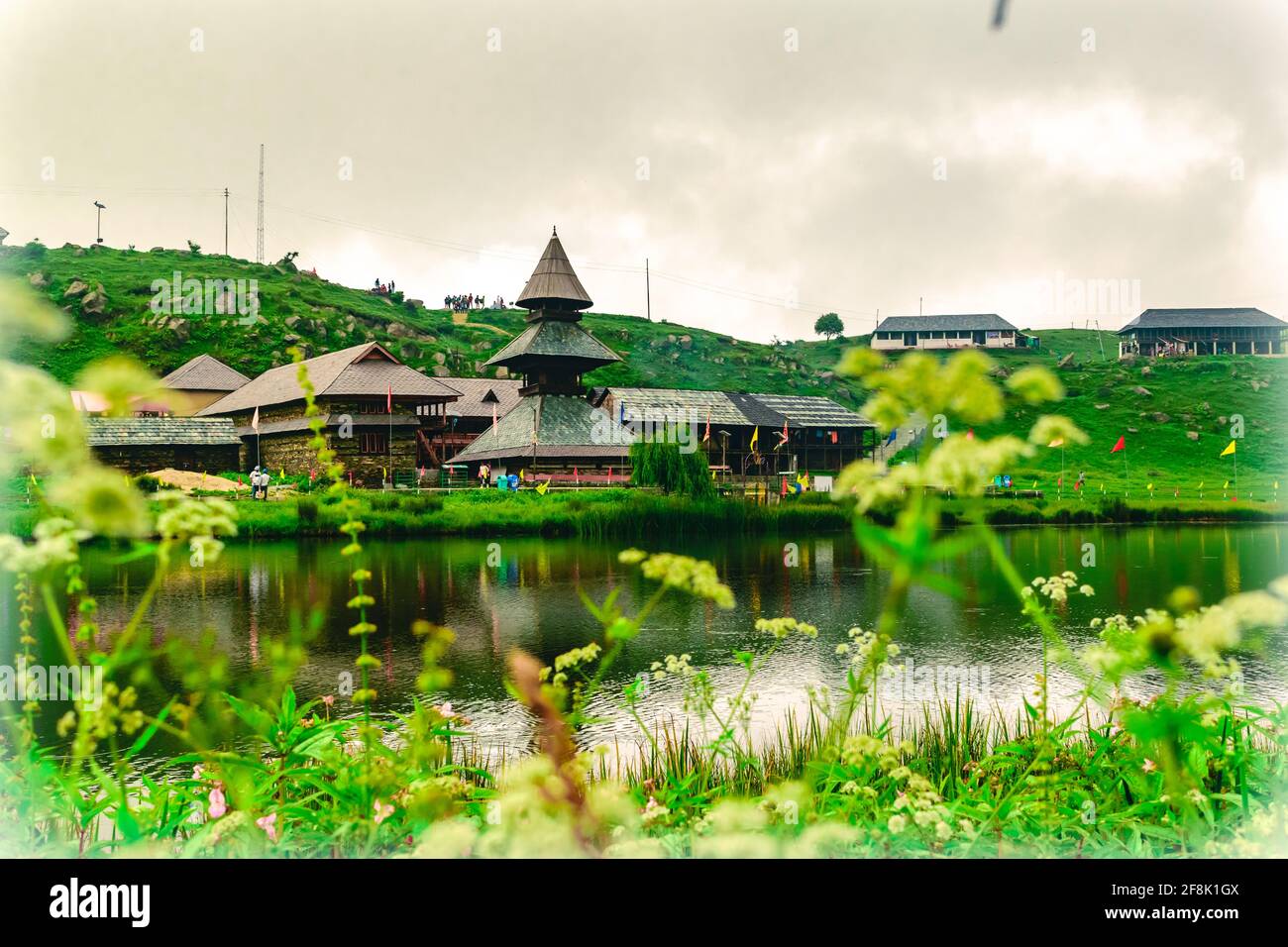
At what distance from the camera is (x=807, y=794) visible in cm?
311

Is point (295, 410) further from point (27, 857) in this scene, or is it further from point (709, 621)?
point (27, 857)

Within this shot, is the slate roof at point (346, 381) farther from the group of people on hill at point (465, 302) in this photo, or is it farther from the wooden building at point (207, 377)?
the group of people on hill at point (465, 302)

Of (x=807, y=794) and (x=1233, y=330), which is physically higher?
(x=1233, y=330)

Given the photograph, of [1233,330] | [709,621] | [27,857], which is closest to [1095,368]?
[1233,330]

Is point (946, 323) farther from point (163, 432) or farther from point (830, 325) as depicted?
point (163, 432)

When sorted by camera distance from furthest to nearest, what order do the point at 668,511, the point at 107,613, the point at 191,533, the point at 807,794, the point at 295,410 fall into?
the point at 295,410 < the point at 668,511 < the point at 107,613 < the point at 807,794 < the point at 191,533

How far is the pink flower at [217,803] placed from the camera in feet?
11.4

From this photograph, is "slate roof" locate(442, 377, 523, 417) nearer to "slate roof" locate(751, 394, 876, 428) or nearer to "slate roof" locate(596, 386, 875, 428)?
"slate roof" locate(596, 386, 875, 428)

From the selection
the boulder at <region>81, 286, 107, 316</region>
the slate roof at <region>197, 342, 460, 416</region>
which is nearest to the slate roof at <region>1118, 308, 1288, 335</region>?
the slate roof at <region>197, 342, 460, 416</region>

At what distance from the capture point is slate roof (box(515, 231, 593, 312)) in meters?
53.0

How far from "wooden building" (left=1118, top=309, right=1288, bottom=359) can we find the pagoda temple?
68859 millimetres

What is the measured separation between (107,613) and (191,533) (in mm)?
13754

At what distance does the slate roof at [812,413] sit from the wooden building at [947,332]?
4529 centimetres

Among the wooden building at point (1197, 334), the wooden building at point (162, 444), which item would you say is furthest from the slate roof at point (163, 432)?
the wooden building at point (1197, 334)
